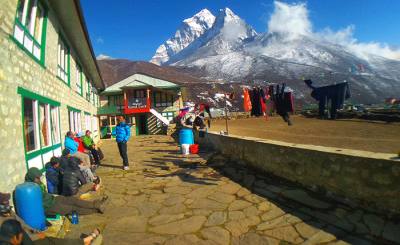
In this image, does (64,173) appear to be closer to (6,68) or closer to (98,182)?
(98,182)

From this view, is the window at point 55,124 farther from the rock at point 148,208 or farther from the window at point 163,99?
the window at point 163,99

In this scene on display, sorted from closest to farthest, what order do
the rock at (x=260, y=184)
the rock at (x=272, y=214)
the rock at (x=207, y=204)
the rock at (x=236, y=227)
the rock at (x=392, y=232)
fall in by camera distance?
the rock at (x=392, y=232) → the rock at (x=236, y=227) → the rock at (x=272, y=214) → the rock at (x=207, y=204) → the rock at (x=260, y=184)

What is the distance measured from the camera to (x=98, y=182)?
6.60m

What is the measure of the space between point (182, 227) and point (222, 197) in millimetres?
1440

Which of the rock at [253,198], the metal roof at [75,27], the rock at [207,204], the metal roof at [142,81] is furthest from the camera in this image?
the metal roof at [142,81]

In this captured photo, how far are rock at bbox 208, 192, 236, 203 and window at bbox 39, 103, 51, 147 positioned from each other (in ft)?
13.2

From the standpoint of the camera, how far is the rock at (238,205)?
191 inches

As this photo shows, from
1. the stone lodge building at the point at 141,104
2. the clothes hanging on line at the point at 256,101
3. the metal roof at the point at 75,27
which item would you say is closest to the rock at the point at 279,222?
the clothes hanging on line at the point at 256,101

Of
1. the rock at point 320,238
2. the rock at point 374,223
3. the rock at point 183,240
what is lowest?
the rock at point 183,240

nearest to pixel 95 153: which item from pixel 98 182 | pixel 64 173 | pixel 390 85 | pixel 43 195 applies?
pixel 98 182

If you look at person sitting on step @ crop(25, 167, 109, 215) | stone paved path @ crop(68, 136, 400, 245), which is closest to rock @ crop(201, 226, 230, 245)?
stone paved path @ crop(68, 136, 400, 245)

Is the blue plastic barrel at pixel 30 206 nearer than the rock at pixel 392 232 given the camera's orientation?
No

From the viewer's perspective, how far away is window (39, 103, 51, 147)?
6.57 m

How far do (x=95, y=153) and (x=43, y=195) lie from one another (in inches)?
213
